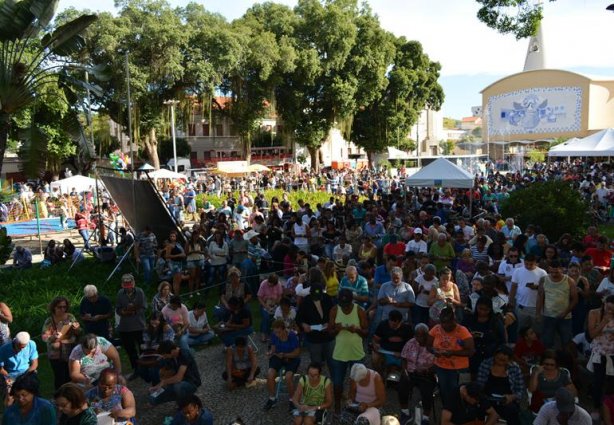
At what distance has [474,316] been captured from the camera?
6.46m

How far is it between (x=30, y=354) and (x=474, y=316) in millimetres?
5206

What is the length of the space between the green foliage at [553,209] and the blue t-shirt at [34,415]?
1201cm

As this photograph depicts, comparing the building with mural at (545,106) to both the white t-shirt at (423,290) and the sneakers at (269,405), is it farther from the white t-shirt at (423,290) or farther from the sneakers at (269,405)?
the sneakers at (269,405)

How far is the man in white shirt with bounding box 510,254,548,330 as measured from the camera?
725cm

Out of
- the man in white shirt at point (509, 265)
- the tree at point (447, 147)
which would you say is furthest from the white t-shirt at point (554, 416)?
the tree at point (447, 147)

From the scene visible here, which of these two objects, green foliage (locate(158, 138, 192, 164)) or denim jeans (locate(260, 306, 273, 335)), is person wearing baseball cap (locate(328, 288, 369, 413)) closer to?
denim jeans (locate(260, 306, 273, 335))

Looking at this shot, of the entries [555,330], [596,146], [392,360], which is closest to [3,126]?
[392,360]

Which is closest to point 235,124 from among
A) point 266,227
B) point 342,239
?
point 266,227

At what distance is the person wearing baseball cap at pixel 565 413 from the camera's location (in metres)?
4.71

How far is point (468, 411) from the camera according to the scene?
17.4 feet

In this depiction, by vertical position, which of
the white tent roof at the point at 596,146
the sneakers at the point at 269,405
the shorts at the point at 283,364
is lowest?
the sneakers at the point at 269,405

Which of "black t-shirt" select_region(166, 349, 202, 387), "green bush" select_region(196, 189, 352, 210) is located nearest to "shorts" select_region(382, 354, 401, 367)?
"black t-shirt" select_region(166, 349, 202, 387)

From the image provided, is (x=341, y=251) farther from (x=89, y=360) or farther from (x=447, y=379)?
(x=89, y=360)

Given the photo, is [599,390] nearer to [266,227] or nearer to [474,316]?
[474,316]
